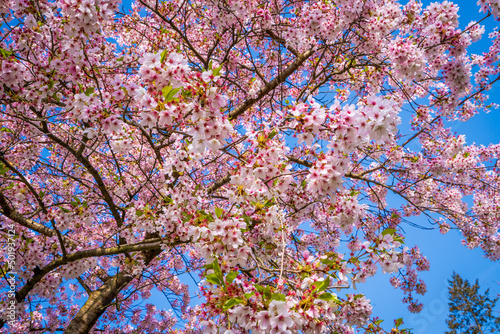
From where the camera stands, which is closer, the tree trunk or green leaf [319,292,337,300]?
green leaf [319,292,337,300]

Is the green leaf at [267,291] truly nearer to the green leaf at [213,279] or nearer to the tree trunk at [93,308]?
the green leaf at [213,279]

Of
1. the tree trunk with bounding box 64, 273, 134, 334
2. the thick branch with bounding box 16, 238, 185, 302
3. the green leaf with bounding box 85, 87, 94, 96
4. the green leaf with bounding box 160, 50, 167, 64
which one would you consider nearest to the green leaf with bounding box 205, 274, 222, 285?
the green leaf with bounding box 160, 50, 167, 64

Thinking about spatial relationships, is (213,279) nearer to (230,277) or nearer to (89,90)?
(230,277)

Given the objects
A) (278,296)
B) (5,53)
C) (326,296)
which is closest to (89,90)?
(5,53)

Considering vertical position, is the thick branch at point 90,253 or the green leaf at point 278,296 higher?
the thick branch at point 90,253

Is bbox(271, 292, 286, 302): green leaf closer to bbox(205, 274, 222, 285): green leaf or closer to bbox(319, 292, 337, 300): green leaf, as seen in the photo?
bbox(319, 292, 337, 300): green leaf

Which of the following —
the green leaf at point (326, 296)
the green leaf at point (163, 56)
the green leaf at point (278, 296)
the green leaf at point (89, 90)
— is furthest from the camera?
the green leaf at point (89, 90)

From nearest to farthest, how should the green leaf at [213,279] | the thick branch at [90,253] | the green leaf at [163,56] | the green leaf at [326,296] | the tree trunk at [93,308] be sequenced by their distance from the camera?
1. the green leaf at [326,296]
2. the green leaf at [213,279]
3. the green leaf at [163,56]
4. the thick branch at [90,253]
5. the tree trunk at [93,308]

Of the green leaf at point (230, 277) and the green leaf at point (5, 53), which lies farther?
the green leaf at point (5, 53)

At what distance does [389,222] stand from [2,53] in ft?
22.5

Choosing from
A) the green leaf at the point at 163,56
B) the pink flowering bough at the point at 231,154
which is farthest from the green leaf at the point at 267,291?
the green leaf at the point at 163,56

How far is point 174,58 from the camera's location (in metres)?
2.21

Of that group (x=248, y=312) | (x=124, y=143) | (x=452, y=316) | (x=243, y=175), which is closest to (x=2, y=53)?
(x=124, y=143)

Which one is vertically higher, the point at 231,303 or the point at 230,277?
the point at 230,277
